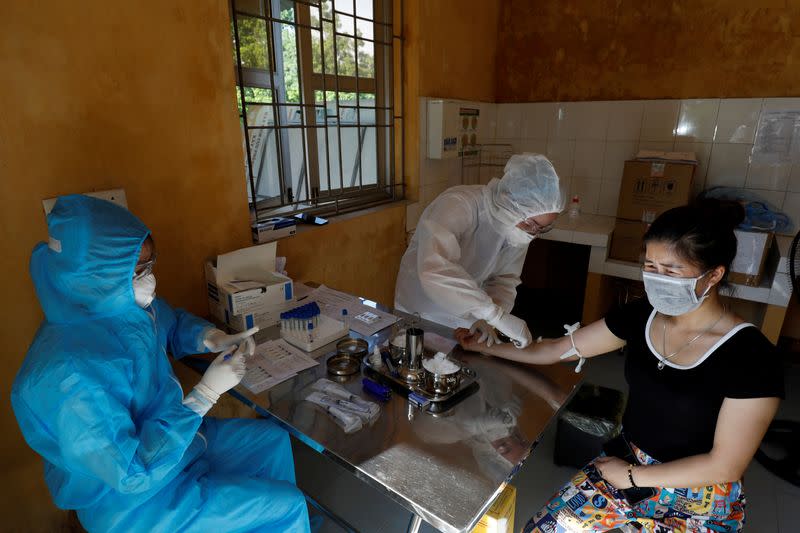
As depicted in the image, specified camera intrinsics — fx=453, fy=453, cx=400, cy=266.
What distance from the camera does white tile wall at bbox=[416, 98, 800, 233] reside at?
2.91 m

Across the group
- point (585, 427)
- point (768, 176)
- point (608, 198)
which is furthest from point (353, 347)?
point (768, 176)

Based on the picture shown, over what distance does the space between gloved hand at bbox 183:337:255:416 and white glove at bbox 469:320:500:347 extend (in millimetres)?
791

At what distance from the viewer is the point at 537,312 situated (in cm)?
389

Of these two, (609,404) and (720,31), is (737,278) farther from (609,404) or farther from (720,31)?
(720,31)

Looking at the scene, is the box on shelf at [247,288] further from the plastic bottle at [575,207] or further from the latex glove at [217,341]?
the plastic bottle at [575,207]

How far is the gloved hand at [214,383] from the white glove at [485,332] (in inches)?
31.1

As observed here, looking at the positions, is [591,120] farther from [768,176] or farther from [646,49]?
[768,176]

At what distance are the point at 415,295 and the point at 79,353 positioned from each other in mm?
1318

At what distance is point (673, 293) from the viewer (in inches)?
45.9

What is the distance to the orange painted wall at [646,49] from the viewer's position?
2.81 m

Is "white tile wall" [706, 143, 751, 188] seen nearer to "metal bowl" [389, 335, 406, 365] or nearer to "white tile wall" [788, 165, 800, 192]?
"white tile wall" [788, 165, 800, 192]

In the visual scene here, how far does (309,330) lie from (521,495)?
1.22 meters

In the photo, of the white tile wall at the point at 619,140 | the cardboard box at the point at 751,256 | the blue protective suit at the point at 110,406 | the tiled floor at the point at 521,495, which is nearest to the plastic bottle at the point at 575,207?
the white tile wall at the point at 619,140

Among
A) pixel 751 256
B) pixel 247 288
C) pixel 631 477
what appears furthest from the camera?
pixel 751 256
